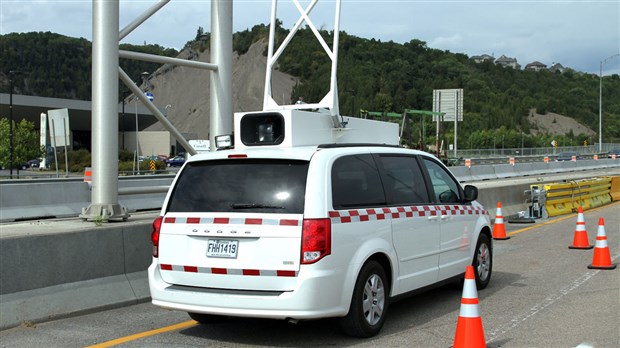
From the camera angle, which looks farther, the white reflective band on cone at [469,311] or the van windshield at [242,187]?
the van windshield at [242,187]

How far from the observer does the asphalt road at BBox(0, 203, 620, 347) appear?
636cm

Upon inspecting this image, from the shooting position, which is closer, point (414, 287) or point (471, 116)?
point (414, 287)

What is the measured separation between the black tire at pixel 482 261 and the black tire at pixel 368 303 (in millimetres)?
2510

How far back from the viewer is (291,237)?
588 centimetres

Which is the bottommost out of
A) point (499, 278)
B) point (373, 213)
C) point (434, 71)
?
point (499, 278)

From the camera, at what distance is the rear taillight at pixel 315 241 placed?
19.2 ft

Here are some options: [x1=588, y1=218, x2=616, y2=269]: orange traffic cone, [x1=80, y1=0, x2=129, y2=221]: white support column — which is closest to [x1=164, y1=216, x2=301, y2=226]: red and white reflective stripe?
[x1=80, y1=0, x2=129, y2=221]: white support column

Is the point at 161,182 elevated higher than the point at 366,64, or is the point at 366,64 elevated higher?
the point at 366,64

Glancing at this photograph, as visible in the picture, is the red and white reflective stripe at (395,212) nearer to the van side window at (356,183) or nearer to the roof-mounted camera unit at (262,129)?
the van side window at (356,183)

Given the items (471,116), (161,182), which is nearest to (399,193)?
(161,182)

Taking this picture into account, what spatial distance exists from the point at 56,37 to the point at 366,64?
75846mm

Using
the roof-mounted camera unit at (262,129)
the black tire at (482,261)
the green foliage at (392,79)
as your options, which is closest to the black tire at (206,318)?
the roof-mounted camera unit at (262,129)

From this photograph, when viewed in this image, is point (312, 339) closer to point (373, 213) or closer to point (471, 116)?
point (373, 213)

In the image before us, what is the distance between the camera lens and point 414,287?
7285mm
